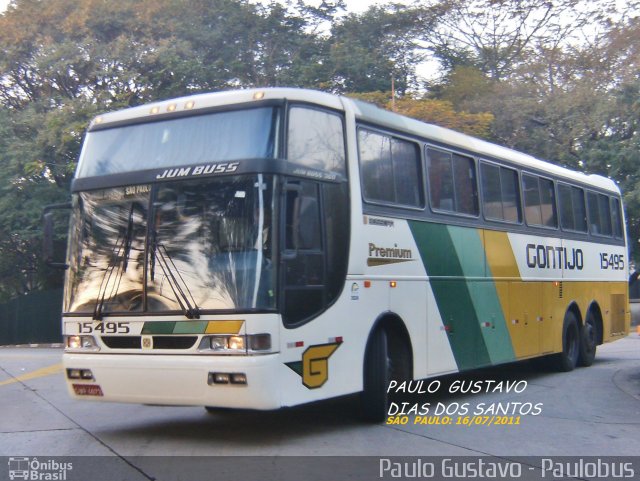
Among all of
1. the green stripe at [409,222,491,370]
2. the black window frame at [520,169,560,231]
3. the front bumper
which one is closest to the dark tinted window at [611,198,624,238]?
the black window frame at [520,169,560,231]

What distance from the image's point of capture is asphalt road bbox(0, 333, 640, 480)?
7871mm

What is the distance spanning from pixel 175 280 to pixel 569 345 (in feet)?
29.5

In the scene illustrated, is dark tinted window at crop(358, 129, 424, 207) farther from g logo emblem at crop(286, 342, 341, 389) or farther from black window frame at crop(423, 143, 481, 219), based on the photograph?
g logo emblem at crop(286, 342, 341, 389)

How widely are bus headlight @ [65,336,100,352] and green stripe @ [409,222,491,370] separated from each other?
3.93 meters

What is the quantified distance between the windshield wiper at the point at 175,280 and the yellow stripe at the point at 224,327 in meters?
0.17

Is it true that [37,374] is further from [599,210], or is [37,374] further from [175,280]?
[599,210]

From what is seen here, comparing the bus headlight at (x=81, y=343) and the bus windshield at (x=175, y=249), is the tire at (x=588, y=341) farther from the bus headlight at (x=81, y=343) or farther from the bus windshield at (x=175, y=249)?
the bus headlight at (x=81, y=343)

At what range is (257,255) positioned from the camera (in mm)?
7641

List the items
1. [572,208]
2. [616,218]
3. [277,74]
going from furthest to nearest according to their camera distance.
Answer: [277,74]
[616,218]
[572,208]

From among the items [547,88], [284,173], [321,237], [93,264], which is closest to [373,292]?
[321,237]

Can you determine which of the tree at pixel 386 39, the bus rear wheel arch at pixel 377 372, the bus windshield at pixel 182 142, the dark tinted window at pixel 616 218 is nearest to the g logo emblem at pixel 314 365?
the bus rear wheel arch at pixel 377 372

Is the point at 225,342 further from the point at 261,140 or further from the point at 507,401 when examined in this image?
the point at 507,401

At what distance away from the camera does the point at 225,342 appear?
7621 millimetres

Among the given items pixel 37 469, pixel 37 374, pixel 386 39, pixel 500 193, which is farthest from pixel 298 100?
pixel 386 39
